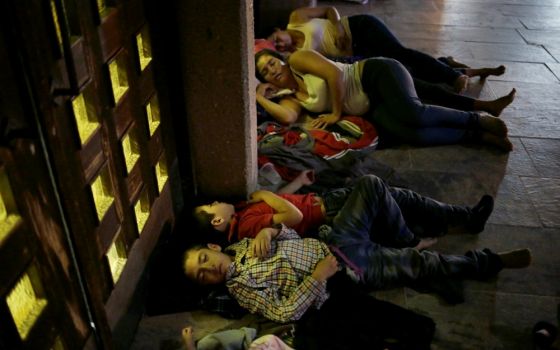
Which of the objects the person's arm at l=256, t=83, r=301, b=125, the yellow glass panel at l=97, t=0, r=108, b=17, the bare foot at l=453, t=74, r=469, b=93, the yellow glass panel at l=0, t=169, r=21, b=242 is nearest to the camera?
the yellow glass panel at l=0, t=169, r=21, b=242

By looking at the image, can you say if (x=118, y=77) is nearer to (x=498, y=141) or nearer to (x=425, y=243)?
(x=425, y=243)

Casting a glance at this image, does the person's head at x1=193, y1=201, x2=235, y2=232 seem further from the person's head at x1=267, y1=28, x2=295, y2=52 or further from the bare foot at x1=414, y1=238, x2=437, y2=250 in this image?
the person's head at x1=267, y1=28, x2=295, y2=52

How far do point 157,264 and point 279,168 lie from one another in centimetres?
93

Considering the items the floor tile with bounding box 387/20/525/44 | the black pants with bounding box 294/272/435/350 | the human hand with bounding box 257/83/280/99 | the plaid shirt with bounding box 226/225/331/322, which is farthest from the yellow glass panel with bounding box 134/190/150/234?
the floor tile with bounding box 387/20/525/44

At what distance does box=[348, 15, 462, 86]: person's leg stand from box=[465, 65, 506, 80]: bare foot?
28cm

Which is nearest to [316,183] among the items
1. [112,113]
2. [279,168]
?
[279,168]

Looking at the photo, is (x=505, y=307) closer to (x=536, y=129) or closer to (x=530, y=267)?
(x=530, y=267)

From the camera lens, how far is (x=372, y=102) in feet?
10.9

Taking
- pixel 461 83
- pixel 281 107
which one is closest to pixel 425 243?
pixel 281 107

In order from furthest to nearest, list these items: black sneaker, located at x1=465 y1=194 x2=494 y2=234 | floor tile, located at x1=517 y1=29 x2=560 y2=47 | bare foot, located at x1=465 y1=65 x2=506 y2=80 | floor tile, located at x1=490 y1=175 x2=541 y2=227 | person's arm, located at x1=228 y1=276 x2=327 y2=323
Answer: floor tile, located at x1=517 y1=29 x2=560 y2=47 → bare foot, located at x1=465 y1=65 x2=506 y2=80 → floor tile, located at x1=490 y1=175 x2=541 y2=227 → black sneaker, located at x1=465 y1=194 x2=494 y2=234 → person's arm, located at x1=228 y1=276 x2=327 y2=323

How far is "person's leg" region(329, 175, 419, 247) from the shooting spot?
2188 mm

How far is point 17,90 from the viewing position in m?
1.16

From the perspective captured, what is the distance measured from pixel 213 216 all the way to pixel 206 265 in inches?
11.3

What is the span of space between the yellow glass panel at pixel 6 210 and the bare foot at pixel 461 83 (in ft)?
10.6
